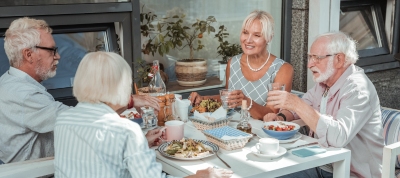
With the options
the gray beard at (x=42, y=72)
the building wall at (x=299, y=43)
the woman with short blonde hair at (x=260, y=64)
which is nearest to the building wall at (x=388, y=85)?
the building wall at (x=299, y=43)

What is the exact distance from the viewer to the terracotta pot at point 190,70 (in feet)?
13.2

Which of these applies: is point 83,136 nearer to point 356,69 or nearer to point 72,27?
point 356,69

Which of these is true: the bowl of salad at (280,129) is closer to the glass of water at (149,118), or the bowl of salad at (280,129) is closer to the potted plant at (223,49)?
the glass of water at (149,118)

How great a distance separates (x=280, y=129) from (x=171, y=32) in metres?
1.67

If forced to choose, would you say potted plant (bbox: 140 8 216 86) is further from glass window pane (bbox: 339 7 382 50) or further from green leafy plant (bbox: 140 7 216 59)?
glass window pane (bbox: 339 7 382 50)

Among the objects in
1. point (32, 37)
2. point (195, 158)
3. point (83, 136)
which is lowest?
point (195, 158)

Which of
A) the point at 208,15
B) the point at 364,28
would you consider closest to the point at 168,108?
the point at 208,15

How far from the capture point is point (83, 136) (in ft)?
6.21

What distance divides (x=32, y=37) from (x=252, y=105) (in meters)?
1.19

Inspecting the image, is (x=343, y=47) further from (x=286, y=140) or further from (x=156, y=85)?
(x=156, y=85)

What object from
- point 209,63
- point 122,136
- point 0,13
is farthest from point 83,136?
point 209,63

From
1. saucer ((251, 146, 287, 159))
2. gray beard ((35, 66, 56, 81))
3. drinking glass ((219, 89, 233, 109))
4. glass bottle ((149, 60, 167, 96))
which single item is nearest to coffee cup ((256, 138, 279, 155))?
saucer ((251, 146, 287, 159))

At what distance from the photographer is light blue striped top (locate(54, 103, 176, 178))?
1.86 meters

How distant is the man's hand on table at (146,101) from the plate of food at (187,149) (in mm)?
408
